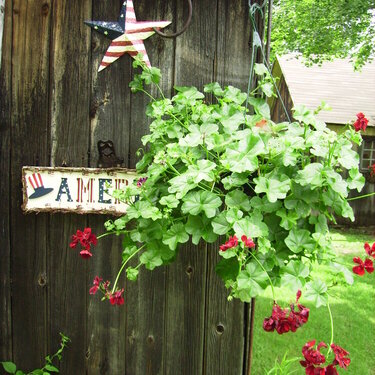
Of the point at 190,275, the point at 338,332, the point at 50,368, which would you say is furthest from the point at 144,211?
the point at 338,332

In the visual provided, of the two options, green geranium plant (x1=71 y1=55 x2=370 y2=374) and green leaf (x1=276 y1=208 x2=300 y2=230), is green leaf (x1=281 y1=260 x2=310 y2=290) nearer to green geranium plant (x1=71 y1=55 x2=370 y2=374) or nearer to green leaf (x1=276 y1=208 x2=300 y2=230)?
green geranium plant (x1=71 y1=55 x2=370 y2=374)

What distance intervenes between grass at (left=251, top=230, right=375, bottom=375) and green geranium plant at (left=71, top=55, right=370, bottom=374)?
1.43 metres

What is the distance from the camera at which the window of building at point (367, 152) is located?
11742mm

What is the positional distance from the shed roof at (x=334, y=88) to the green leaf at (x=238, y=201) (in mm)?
10619

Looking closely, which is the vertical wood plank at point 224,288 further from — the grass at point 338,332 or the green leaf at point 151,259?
the grass at point 338,332

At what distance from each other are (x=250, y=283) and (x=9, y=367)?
1485 millimetres

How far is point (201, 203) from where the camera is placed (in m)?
1.50

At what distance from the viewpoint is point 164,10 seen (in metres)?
2.00

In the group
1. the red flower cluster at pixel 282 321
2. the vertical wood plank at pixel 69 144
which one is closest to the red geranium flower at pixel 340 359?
the red flower cluster at pixel 282 321

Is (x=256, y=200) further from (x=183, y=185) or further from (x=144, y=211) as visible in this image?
(x=144, y=211)

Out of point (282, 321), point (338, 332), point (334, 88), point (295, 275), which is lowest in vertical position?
point (338, 332)

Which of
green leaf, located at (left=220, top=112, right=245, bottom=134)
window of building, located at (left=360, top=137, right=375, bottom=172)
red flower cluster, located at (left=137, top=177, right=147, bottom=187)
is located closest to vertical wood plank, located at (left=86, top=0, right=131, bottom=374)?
red flower cluster, located at (left=137, top=177, right=147, bottom=187)

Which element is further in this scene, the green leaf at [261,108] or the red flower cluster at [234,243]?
the green leaf at [261,108]

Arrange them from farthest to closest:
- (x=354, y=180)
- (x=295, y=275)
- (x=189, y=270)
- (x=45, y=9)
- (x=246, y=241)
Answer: (x=189, y=270)
(x=45, y=9)
(x=354, y=180)
(x=295, y=275)
(x=246, y=241)
